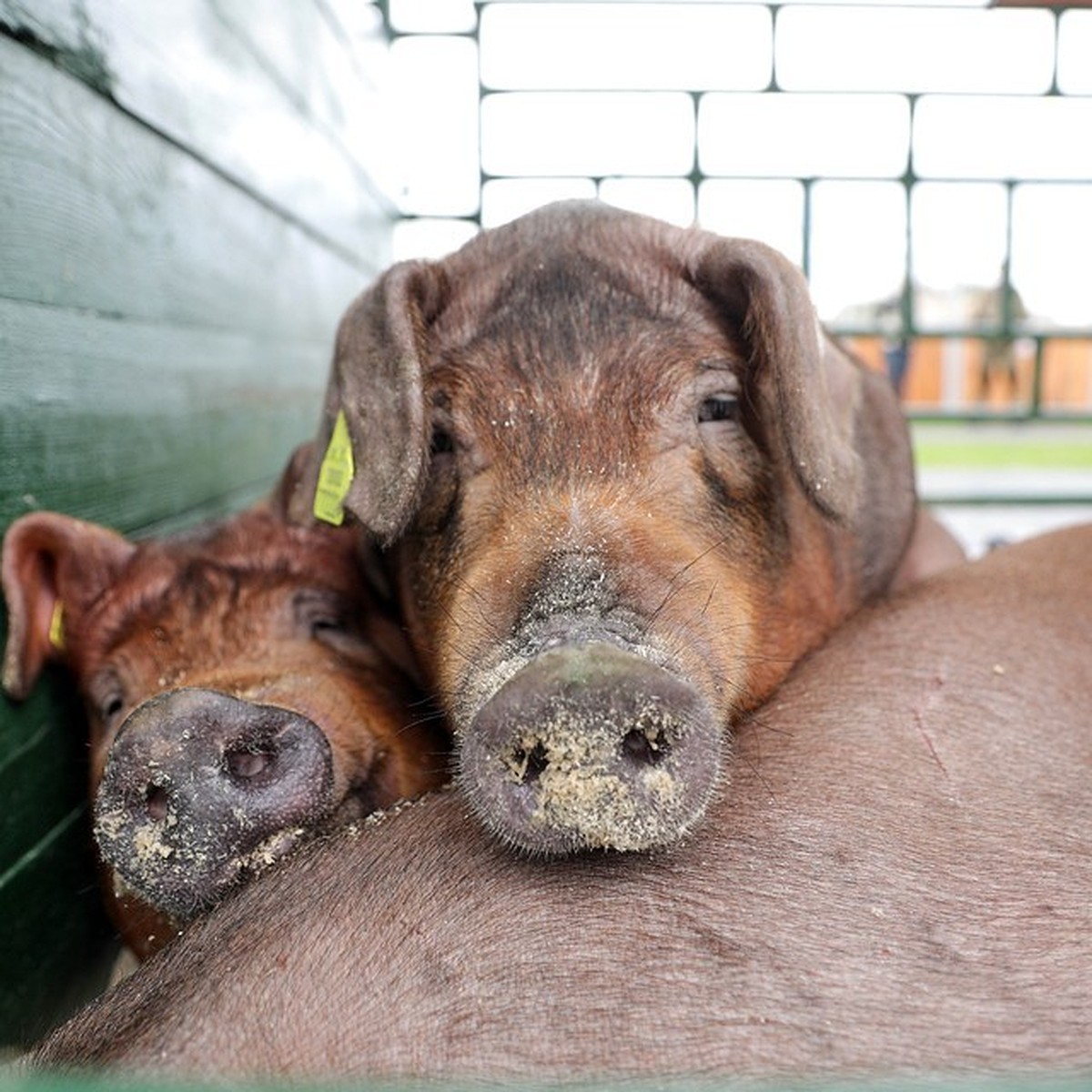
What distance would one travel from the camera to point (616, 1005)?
1.37 meters

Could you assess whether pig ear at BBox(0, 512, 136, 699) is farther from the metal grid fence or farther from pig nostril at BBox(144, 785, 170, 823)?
the metal grid fence

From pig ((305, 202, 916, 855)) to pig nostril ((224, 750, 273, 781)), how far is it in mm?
334

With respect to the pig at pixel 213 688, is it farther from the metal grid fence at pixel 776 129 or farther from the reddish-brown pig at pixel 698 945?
the metal grid fence at pixel 776 129

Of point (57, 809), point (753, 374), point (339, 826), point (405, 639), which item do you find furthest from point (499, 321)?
point (57, 809)

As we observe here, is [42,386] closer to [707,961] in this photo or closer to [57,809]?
[57,809]

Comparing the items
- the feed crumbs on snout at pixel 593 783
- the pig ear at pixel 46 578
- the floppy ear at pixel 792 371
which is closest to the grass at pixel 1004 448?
the floppy ear at pixel 792 371

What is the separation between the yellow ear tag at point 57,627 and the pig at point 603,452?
645mm

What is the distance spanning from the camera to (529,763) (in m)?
1.51

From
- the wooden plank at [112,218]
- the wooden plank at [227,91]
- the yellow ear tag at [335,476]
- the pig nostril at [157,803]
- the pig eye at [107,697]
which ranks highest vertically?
the wooden plank at [227,91]

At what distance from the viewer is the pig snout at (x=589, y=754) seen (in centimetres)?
145

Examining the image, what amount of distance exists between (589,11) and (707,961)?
6716 mm

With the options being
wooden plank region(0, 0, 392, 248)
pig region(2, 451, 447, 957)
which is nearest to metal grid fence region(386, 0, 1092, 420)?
wooden plank region(0, 0, 392, 248)

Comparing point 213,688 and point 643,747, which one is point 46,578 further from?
point 643,747

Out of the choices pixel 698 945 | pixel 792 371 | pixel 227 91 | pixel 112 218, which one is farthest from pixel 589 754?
pixel 227 91
